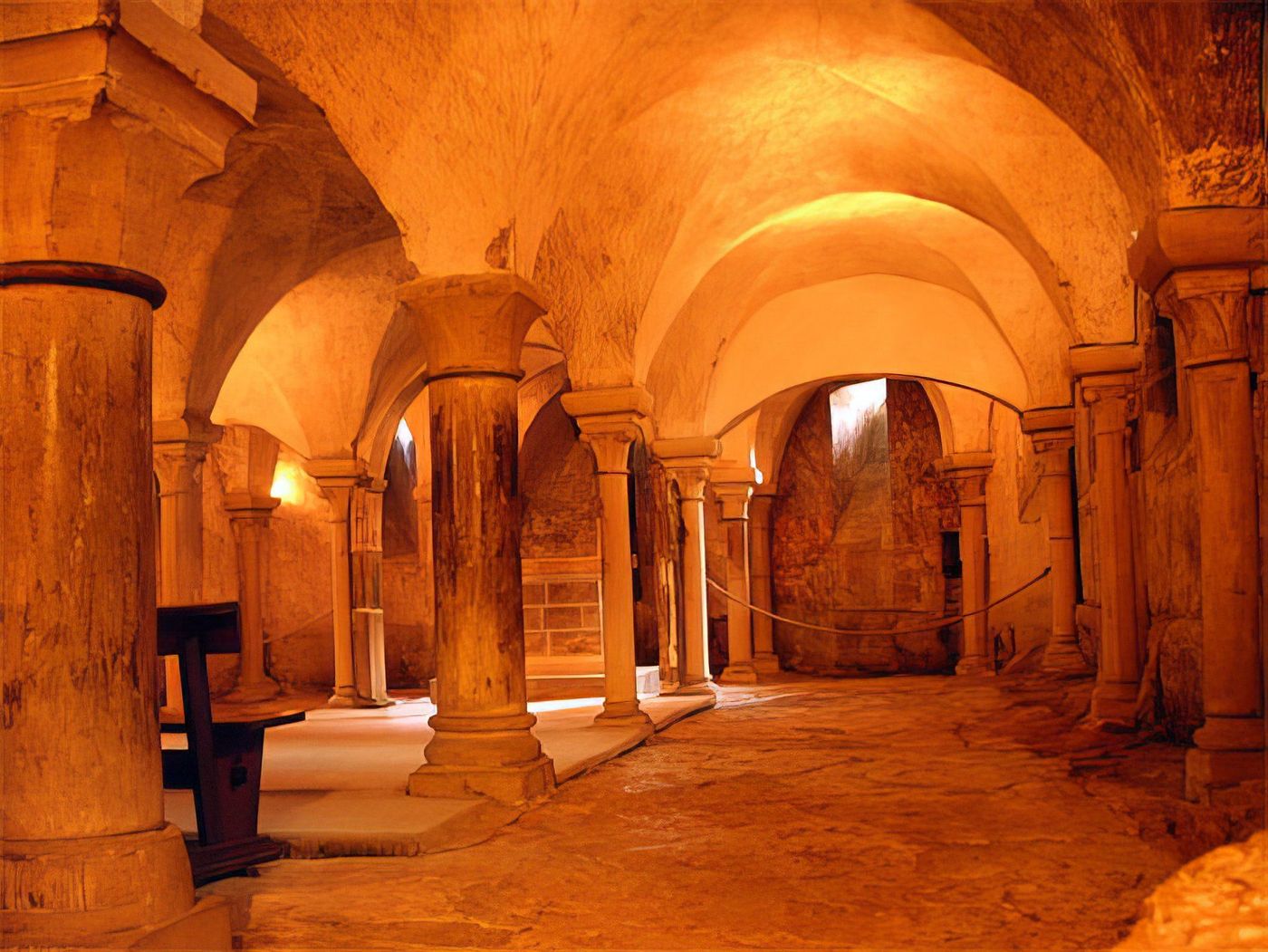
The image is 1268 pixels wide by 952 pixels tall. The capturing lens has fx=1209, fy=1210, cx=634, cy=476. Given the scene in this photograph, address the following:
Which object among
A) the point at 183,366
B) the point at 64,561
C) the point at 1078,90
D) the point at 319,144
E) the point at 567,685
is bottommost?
the point at 567,685

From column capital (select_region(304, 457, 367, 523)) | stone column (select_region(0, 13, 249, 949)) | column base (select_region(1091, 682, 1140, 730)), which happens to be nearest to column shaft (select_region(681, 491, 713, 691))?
column capital (select_region(304, 457, 367, 523))

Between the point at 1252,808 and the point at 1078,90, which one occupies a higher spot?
the point at 1078,90

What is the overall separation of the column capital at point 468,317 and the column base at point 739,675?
377 inches

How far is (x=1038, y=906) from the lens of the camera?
3.91m

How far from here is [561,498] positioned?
18328 mm

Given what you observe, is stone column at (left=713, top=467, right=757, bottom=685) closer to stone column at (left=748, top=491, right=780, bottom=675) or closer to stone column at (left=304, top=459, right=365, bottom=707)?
stone column at (left=748, top=491, right=780, bottom=675)

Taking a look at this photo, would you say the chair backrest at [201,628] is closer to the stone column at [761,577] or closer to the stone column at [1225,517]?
the stone column at [1225,517]

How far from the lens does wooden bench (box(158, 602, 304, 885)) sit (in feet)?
13.6

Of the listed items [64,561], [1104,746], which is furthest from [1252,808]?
[64,561]

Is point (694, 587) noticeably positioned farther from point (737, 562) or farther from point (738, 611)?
point (738, 611)

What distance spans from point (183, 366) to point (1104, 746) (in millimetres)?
7221

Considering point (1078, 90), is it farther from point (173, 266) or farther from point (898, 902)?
point (173, 266)

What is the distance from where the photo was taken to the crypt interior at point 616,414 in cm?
310

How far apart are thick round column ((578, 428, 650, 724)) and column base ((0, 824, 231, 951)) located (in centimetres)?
560
